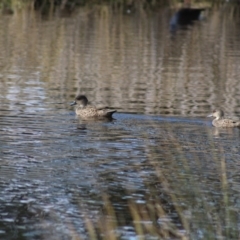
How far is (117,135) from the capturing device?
1110cm

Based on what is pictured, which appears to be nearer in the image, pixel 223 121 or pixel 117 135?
pixel 117 135

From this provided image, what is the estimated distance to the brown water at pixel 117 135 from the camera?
24.2ft

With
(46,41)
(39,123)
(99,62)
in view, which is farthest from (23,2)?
(39,123)

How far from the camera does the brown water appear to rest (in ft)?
24.2

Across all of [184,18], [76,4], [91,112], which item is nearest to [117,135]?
[91,112]

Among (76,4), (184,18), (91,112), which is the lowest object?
(184,18)

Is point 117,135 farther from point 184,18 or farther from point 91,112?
point 184,18

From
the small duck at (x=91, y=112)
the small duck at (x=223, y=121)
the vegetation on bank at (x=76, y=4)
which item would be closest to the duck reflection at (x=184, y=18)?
the vegetation on bank at (x=76, y=4)

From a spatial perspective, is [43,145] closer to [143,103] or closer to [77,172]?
[77,172]

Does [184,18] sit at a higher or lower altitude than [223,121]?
lower

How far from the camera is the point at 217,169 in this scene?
9.08m

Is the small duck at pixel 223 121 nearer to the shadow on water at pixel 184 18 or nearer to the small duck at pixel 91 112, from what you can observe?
the small duck at pixel 91 112

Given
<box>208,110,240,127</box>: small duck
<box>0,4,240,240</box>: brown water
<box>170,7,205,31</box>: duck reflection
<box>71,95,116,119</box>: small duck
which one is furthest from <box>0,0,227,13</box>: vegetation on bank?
<box>208,110,240,127</box>: small duck

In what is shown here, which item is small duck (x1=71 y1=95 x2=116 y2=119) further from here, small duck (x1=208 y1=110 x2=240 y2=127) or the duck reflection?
the duck reflection
